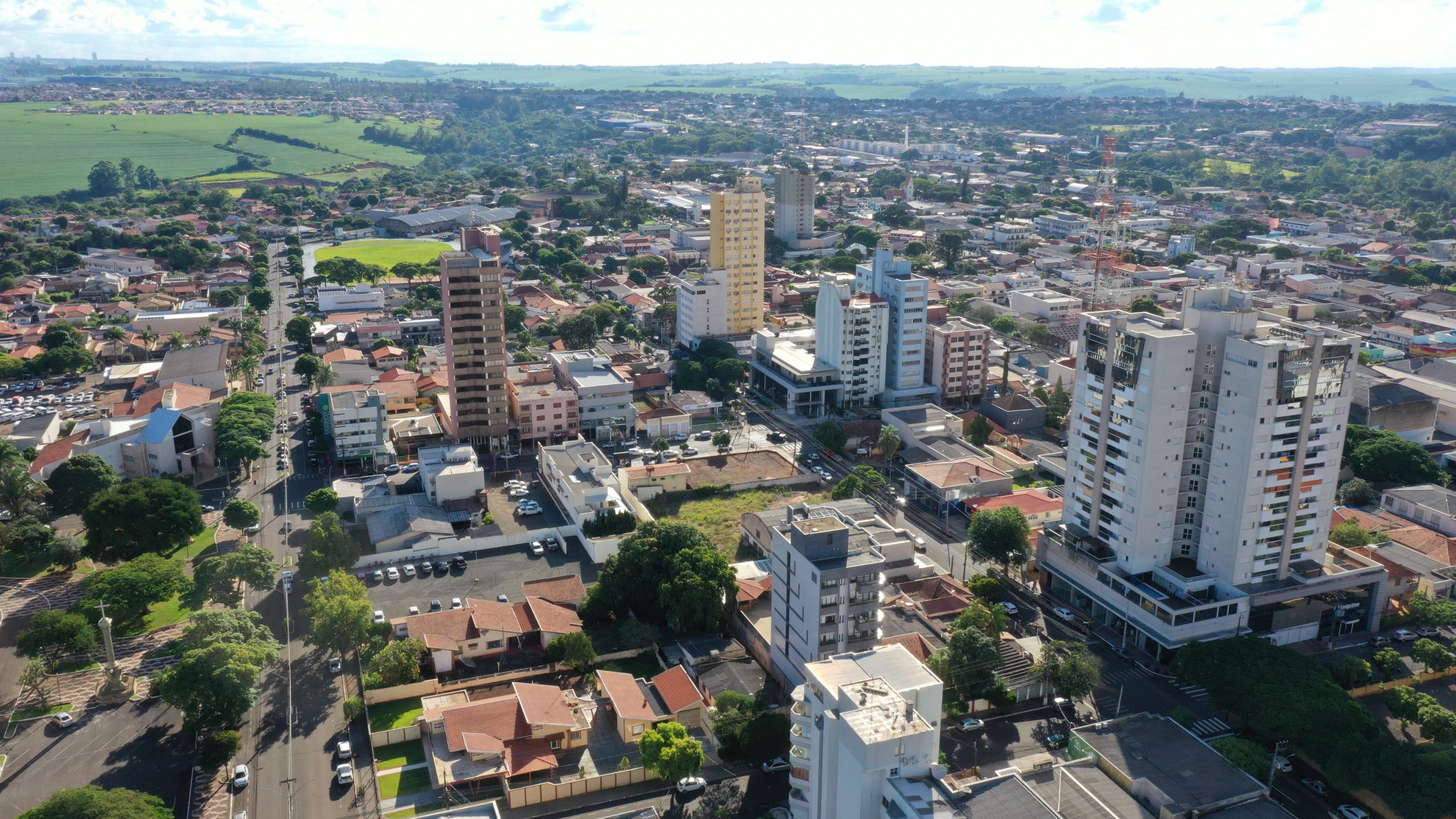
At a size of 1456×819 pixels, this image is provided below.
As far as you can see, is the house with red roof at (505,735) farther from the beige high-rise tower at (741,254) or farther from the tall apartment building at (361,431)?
the beige high-rise tower at (741,254)

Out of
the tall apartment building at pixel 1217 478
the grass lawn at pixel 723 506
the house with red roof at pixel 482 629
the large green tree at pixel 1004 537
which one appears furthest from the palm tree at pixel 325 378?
the tall apartment building at pixel 1217 478

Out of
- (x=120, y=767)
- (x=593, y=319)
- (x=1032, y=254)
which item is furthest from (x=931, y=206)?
(x=120, y=767)

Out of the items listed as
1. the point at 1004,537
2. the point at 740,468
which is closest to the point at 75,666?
the point at 740,468

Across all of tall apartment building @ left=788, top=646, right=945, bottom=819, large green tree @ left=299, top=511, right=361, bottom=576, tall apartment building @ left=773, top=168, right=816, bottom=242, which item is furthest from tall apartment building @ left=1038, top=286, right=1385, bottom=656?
tall apartment building @ left=773, top=168, right=816, bottom=242

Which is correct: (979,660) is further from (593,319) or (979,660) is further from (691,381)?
(593,319)

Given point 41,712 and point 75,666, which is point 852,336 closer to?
point 75,666
